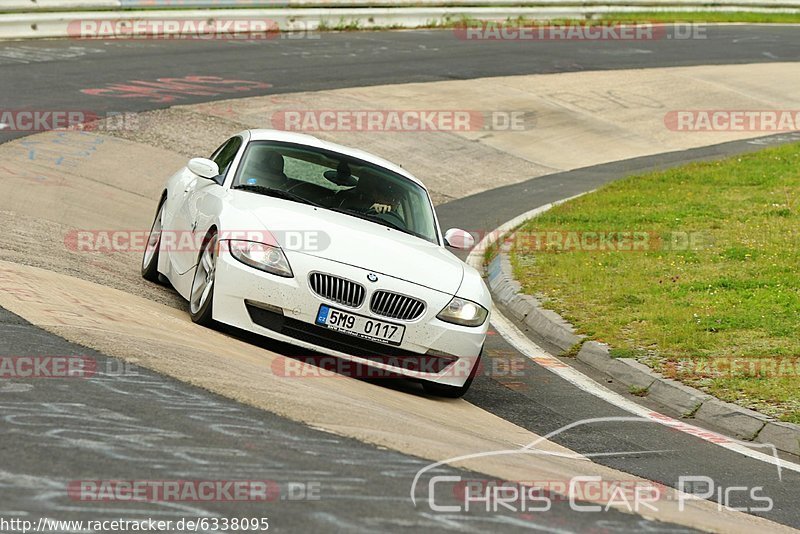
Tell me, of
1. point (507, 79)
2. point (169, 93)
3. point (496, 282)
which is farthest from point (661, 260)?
point (507, 79)

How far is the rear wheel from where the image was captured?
10.3m

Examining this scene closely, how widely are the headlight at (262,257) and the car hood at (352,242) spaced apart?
94mm

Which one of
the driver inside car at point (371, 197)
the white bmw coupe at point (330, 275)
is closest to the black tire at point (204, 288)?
the white bmw coupe at point (330, 275)

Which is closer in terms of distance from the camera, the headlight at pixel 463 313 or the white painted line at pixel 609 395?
the white painted line at pixel 609 395

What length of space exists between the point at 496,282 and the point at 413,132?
8.49m

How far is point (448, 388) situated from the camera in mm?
8367

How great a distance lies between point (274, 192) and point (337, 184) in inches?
22.2

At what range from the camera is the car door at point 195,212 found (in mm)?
9000

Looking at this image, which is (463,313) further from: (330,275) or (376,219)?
(376,219)

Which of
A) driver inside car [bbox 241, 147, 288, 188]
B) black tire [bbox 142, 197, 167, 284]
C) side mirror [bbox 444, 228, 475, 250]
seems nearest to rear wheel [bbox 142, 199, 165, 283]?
black tire [bbox 142, 197, 167, 284]

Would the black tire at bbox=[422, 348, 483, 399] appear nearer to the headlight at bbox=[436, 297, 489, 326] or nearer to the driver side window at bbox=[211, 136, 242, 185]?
the headlight at bbox=[436, 297, 489, 326]

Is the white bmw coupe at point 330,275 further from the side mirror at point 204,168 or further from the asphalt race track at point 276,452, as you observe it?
the asphalt race track at point 276,452

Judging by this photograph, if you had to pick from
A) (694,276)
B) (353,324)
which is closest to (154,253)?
(353,324)

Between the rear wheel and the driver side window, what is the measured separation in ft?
2.33
